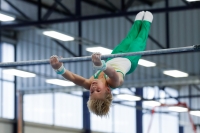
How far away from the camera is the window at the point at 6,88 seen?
19812 millimetres

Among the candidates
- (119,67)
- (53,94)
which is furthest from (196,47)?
(53,94)

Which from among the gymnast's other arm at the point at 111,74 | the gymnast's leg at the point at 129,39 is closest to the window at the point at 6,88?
the gymnast's leg at the point at 129,39

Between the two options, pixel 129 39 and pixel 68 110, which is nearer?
pixel 129 39

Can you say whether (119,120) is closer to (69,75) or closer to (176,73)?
(176,73)

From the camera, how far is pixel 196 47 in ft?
19.7

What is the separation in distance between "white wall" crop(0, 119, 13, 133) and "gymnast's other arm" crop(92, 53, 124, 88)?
13780 mm

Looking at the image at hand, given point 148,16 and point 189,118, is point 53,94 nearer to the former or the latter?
→ point 189,118

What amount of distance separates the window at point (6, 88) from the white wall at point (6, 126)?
0.21m

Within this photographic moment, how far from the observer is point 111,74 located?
20.0ft

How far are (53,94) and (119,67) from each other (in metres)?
15.4

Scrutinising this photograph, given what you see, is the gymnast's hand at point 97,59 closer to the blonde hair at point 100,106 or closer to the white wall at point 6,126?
the blonde hair at point 100,106

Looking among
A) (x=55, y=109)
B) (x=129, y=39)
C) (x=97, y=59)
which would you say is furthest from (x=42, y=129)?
(x=97, y=59)

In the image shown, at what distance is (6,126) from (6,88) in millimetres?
1416

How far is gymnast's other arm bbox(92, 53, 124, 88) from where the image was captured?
19.2ft
